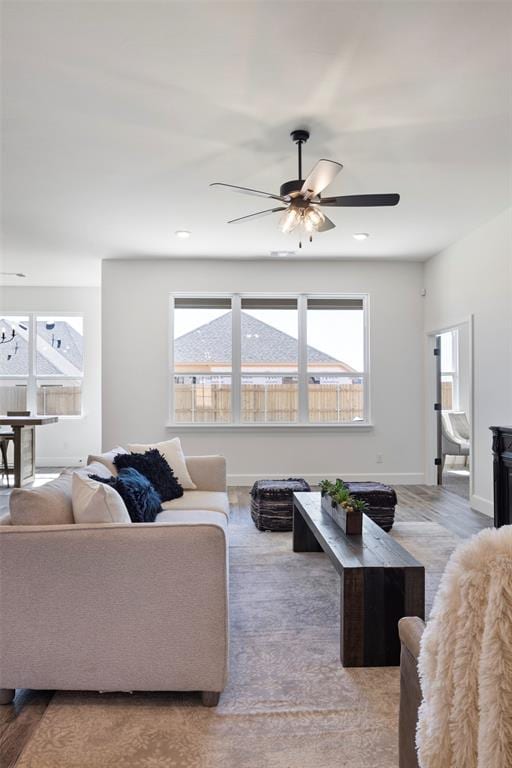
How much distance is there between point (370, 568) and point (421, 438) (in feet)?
15.2

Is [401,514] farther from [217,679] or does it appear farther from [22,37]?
[22,37]

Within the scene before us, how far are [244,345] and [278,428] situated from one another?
1.17 m

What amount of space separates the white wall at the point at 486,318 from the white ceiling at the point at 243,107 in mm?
293

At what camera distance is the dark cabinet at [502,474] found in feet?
12.6

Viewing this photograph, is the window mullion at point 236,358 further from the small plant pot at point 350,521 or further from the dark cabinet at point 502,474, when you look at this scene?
the small plant pot at point 350,521

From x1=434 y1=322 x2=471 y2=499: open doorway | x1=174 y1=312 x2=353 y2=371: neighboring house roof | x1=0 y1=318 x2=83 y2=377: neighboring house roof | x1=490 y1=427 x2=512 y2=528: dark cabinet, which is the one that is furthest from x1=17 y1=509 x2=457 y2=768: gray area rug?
x1=0 y1=318 x2=83 y2=377: neighboring house roof

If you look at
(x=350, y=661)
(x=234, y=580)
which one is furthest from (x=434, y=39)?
(x=234, y=580)

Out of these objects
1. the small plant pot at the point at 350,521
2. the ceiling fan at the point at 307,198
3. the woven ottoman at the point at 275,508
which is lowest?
the woven ottoman at the point at 275,508

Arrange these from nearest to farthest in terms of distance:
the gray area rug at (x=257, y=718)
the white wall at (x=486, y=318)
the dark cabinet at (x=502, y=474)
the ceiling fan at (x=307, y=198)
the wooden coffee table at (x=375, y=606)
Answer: the gray area rug at (x=257, y=718), the wooden coffee table at (x=375, y=606), the ceiling fan at (x=307, y=198), the dark cabinet at (x=502, y=474), the white wall at (x=486, y=318)

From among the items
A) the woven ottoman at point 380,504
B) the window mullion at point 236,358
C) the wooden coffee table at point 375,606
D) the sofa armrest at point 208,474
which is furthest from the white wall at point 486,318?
the wooden coffee table at point 375,606

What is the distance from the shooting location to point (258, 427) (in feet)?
21.1

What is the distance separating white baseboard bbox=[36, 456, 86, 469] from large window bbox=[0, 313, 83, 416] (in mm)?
727

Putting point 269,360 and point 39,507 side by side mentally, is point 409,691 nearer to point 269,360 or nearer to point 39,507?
point 39,507

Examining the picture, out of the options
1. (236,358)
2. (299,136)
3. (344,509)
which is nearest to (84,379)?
(236,358)
